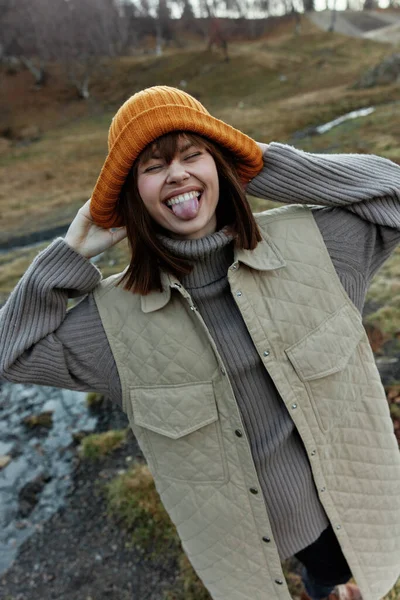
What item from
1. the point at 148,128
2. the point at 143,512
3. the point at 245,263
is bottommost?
the point at 143,512

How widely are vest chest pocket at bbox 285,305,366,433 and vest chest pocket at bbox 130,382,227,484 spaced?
383 mm

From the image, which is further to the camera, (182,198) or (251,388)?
(251,388)

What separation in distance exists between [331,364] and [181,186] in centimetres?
90

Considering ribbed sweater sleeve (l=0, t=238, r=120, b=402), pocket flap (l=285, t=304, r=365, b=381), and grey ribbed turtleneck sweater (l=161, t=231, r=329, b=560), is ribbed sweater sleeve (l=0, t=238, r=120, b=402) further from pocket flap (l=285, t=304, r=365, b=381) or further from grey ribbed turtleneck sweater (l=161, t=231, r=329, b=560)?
pocket flap (l=285, t=304, r=365, b=381)

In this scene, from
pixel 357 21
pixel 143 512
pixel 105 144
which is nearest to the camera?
pixel 143 512

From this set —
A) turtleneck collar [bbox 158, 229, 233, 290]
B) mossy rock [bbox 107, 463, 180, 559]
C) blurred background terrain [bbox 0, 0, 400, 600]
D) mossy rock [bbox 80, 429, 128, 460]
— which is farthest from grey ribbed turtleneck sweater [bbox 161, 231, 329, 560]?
mossy rock [bbox 80, 429, 128, 460]

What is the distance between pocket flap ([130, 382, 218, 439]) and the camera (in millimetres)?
1656

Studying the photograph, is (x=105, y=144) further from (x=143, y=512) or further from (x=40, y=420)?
(x=143, y=512)

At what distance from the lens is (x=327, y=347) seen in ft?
5.64

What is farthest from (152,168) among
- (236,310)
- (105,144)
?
(105,144)

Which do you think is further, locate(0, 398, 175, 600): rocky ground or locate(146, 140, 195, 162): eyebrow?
locate(0, 398, 175, 600): rocky ground

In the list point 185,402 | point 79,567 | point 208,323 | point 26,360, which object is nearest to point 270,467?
point 185,402

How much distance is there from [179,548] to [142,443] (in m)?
1.57

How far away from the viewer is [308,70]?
33375 millimetres
